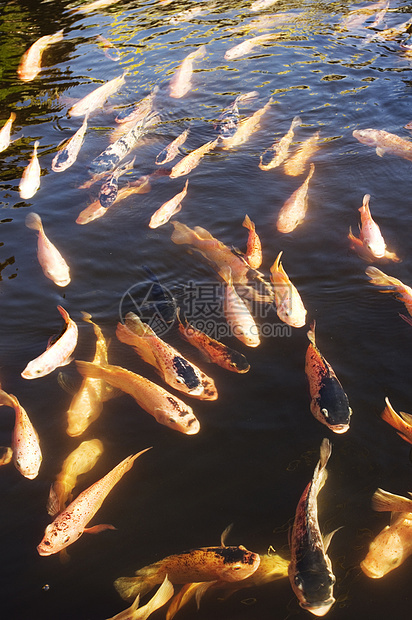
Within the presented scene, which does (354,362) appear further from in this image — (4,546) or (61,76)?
(61,76)

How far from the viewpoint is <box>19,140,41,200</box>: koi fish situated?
763 centimetres

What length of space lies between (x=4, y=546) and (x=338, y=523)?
277cm

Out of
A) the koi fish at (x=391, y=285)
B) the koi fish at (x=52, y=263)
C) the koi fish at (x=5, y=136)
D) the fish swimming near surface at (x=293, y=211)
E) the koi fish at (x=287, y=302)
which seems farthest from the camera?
the koi fish at (x=5, y=136)

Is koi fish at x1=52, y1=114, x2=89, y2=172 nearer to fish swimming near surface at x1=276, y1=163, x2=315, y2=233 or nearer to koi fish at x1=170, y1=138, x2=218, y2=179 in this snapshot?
koi fish at x1=170, y1=138, x2=218, y2=179

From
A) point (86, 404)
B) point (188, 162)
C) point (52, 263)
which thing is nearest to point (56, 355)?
point (86, 404)

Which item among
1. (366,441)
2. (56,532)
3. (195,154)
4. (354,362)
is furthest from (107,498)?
(195,154)

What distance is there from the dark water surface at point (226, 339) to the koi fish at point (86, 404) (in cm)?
13

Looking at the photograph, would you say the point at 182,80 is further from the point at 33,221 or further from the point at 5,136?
the point at 33,221

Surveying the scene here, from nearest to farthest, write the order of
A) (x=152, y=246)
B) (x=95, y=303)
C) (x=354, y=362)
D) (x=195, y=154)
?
1. (x=354, y=362)
2. (x=95, y=303)
3. (x=152, y=246)
4. (x=195, y=154)

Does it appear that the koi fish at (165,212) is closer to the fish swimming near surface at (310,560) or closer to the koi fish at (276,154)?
the koi fish at (276,154)

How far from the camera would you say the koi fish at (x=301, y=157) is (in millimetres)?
7680

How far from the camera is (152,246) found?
21.6ft

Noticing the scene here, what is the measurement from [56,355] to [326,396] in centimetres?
282

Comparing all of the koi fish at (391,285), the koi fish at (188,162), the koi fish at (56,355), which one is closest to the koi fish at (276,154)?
the koi fish at (188,162)
